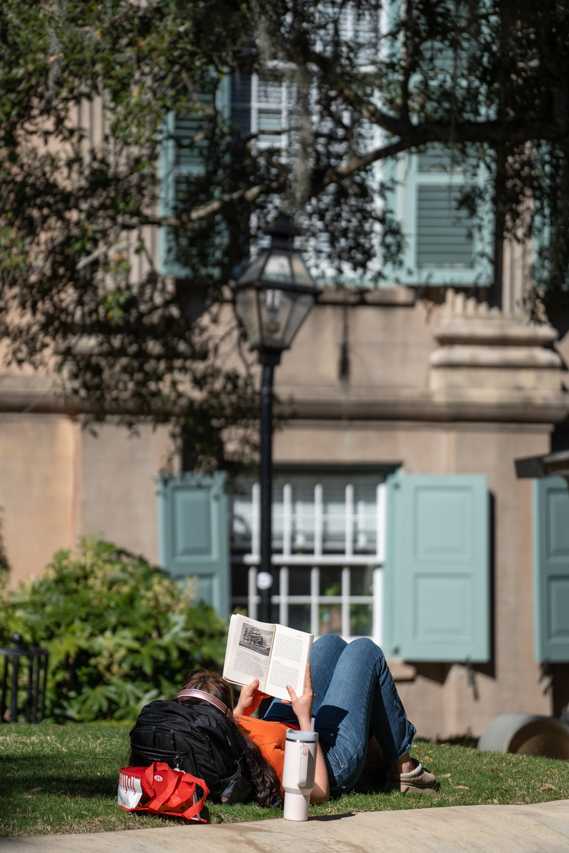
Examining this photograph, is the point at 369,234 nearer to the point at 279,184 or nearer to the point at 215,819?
the point at 279,184

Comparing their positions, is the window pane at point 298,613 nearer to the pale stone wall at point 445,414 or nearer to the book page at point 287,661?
the pale stone wall at point 445,414

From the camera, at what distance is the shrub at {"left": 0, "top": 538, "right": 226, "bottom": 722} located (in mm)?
7016

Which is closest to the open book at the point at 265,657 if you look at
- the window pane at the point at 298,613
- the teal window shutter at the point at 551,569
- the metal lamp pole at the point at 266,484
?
the metal lamp pole at the point at 266,484

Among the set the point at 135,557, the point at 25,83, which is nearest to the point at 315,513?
the point at 135,557

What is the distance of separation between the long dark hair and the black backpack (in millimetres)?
25

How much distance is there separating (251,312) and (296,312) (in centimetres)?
29

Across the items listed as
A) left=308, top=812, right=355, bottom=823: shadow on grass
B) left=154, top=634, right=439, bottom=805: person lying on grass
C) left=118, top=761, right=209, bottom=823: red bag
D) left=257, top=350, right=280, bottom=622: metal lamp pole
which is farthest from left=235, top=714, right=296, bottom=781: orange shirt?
left=257, top=350, right=280, bottom=622: metal lamp pole

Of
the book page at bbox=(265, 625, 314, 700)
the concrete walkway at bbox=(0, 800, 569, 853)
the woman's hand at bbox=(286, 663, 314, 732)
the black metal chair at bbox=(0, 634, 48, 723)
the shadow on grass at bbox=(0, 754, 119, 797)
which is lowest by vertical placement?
the black metal chair at bbox=(0, 634, 48, 723)

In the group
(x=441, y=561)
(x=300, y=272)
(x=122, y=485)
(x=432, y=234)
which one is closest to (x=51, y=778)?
(x=300, y=272)

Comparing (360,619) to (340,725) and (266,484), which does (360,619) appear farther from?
(340,725)

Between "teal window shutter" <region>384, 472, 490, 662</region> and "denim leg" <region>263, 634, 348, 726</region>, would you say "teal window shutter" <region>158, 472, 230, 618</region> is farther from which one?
"denim leg" <region>263, 634, 348, 726</region>

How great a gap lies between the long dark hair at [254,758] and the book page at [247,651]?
0.29 feet

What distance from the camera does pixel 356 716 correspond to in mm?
3756

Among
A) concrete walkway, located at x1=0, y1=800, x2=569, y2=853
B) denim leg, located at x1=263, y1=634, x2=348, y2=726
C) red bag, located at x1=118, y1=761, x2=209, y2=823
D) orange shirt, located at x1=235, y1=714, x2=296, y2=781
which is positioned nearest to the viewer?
concrete walkway, located at x1=0, y1=800, x2=569, y2=853
